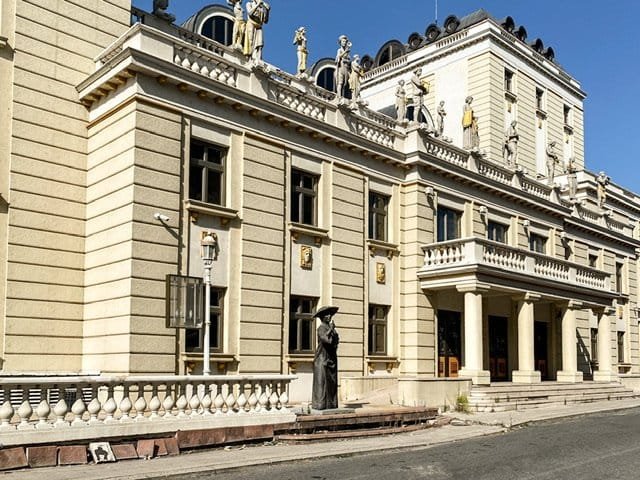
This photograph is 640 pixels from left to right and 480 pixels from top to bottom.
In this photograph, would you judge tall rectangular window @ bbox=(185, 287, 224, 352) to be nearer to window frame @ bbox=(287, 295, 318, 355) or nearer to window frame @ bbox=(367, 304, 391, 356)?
window frame @ bbox=(287, 295, 318, 355)

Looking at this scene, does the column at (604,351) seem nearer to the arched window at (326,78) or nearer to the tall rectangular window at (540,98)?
the tall rectangular window at (540,98)

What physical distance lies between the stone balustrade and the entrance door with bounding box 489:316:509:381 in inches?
623

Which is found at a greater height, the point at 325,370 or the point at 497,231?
the point at 497,231

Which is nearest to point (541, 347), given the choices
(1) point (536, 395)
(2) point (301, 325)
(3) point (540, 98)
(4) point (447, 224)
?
(1) point (536, 395)

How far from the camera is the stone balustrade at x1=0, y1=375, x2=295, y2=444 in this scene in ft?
37.5

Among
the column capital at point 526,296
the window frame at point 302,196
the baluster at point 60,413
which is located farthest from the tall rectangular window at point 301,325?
the baluster at point 60,413

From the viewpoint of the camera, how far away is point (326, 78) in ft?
112

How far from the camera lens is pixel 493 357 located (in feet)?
95.8

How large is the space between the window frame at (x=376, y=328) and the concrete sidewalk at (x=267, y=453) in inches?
173

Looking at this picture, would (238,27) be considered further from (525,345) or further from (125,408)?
(525,345)

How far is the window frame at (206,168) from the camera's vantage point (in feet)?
64.1

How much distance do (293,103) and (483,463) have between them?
43.1ft

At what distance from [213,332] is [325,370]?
3891 mm

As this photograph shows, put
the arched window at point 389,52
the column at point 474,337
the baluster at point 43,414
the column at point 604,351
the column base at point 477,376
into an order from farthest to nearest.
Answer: the arched window at point 389,52, the column at point 604,351, the column at point 474,337, the column base at point 477,376, the baluster at point 43,414
